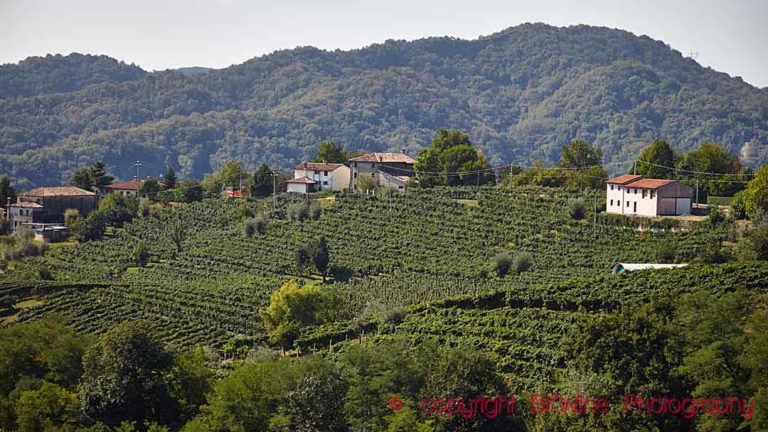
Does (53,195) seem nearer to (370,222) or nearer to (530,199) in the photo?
(370,222)

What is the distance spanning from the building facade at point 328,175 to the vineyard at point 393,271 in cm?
681

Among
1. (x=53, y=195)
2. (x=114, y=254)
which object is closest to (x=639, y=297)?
(x=114, y=254)

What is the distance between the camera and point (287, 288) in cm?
5216

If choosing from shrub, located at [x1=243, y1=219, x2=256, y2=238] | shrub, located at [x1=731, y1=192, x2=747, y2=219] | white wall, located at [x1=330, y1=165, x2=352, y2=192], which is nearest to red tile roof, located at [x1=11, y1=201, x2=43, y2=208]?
shrub, located at [x1=243, y1=219, x2=256, y2=238]

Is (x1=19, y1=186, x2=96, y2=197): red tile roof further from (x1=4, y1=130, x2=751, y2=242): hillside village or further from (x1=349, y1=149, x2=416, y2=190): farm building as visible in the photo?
(x1=349, y1=149, x2=416, y2=190): farm building

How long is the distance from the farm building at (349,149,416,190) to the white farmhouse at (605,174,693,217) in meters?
23.4

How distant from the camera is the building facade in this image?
87.3 metres

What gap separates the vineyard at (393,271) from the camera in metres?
42.7

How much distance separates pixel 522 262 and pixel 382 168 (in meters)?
33.5

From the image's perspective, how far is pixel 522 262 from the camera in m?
56.7

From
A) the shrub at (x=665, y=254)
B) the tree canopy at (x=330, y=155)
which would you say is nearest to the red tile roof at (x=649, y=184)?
the shrub at (x=665, y=254)

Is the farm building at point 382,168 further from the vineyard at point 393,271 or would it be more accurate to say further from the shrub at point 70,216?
the shrub at point 70,216

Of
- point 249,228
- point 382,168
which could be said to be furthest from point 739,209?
point 382,168

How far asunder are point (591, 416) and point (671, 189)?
118ft
